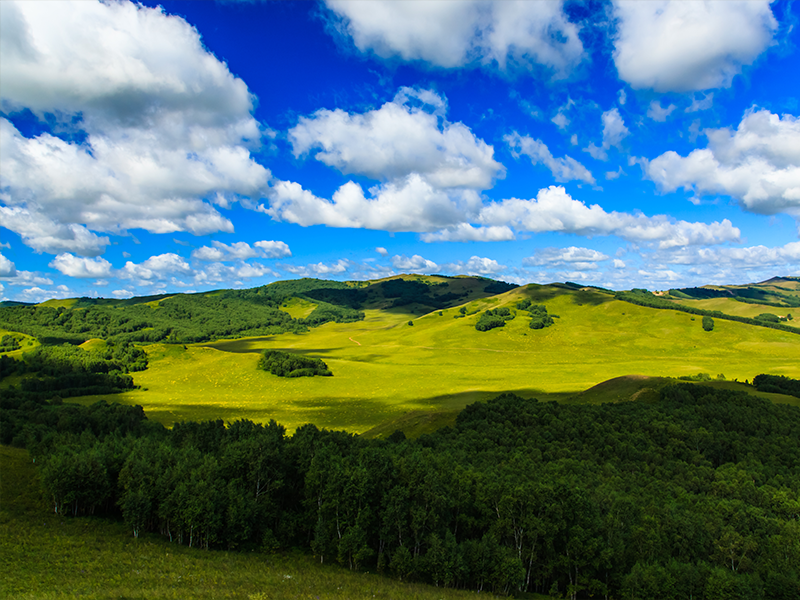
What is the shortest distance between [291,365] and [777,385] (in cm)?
12993

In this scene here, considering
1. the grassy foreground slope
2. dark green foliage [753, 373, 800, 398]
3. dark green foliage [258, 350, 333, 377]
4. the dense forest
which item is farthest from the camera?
dark green foliage [258, 350, 333, 377]

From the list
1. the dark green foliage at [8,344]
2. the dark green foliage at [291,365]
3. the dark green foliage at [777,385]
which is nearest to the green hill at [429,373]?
the dark green foliage at [291,365]

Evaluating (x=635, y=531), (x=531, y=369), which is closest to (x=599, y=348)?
(x=531, y=369)

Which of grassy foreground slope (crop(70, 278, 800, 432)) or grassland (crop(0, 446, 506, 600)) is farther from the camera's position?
grassy foreground slope (crop(70, 278, 800, 432))

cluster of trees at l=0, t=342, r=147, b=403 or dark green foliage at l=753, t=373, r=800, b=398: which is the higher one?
cluster of trees at l=0, t=342, r=147, b=403

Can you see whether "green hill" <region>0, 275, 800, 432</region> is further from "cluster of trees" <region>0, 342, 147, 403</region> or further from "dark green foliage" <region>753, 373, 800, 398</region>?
"dark green foliage" <region>753, 373, 800, 398</region>

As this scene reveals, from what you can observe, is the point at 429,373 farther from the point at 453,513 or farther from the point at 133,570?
the point at 133,570

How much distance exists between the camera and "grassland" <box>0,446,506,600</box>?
26875mm

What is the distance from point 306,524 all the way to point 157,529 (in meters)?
15.4

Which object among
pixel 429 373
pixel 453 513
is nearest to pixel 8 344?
pixel 429 373

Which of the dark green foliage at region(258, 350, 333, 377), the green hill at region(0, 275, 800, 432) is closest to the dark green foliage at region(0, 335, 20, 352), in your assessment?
the green hill at region(0, 275, 800, 432)

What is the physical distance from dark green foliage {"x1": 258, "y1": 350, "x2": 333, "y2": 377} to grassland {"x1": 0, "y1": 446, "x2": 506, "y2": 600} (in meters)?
97.0

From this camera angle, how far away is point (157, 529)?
44312 mm

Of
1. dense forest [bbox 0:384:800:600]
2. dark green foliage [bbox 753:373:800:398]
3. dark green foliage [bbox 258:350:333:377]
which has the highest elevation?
dark green foliage [bbox 258:350:333:377]
